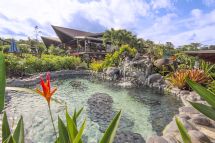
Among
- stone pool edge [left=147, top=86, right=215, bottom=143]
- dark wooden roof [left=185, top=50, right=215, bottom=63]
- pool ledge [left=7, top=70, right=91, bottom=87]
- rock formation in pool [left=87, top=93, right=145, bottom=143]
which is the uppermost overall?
dark wooden roof [left=185, top=50, right=215, bottom=63]

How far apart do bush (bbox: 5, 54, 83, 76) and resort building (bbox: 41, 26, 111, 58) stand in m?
6.38

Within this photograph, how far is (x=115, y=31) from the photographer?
31172mm

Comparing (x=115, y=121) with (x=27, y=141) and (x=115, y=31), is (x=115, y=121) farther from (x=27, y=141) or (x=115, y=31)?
(x=115, y=31)

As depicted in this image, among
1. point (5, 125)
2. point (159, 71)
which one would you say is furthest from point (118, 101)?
point (5, 125)

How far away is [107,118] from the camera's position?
6996mm

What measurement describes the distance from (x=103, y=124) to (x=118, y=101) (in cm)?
330

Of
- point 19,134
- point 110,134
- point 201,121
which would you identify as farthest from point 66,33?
point 110,134

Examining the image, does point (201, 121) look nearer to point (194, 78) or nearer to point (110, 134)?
point (110, 134)

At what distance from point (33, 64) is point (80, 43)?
16293 mm

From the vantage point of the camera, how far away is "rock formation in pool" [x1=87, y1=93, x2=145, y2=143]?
5.46m

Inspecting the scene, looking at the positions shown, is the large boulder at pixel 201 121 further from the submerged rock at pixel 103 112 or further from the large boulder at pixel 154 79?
the large boulder at pixel 154 79

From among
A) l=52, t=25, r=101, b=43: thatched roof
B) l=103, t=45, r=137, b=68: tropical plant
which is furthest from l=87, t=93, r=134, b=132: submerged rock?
l=52, t=25, r=101, b=43: thatched roof

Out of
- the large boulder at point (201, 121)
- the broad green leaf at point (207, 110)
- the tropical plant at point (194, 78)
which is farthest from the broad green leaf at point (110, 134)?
the tropical plant at point (194, 78)

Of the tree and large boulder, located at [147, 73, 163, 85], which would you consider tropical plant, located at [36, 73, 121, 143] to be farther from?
the tree
